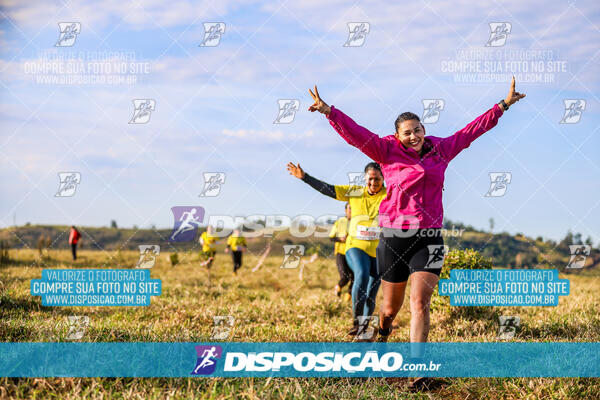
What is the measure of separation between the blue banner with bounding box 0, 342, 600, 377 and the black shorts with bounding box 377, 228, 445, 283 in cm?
71

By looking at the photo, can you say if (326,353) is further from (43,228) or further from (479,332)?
(43,228)

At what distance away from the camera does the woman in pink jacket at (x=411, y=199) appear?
4605 millimetres

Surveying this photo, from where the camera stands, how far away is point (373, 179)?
21.7ft

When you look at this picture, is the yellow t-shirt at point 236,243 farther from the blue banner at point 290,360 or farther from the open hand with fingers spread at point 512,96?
the open hand with fingers spread at point 512,96

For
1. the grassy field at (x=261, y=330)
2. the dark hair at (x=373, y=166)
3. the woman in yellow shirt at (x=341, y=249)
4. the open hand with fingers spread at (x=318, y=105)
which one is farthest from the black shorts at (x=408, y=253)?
the woman in yellow shirt at (x=341, y=249)

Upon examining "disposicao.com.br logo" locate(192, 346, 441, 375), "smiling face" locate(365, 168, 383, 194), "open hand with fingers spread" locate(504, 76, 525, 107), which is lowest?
"disposicao.com.br logo" locate(192, 346, 441, 375)

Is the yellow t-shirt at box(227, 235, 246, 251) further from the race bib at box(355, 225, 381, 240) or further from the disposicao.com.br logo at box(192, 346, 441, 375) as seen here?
the disposicao.com.br logo at box(192, 346, 441, 375)

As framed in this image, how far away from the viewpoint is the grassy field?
155 inches

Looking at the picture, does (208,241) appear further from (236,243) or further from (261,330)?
(261,330)

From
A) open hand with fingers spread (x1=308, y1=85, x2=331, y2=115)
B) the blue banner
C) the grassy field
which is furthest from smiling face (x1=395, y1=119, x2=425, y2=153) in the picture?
the grassy field

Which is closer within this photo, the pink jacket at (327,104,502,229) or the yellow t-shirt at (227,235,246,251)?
the pink jacket at (327,104,502,229)

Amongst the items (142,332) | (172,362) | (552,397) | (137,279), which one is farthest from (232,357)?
(137,279)

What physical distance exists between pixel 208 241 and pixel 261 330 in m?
7.21

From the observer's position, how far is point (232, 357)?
4.54 m
